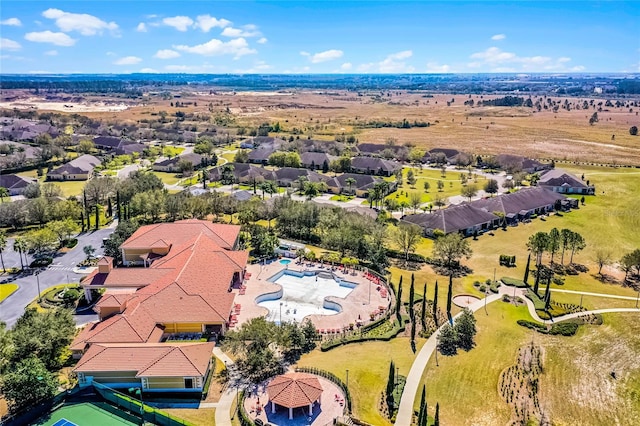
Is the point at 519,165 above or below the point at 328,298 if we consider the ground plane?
above

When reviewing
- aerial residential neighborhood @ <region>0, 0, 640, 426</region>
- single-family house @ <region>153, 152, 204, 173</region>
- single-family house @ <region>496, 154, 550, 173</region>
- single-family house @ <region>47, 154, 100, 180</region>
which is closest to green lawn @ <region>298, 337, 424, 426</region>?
aerial residential neighborhood @ <region>0, 0, 640, 426</region>

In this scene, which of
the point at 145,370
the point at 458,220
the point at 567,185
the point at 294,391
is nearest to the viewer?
the point at 294,391

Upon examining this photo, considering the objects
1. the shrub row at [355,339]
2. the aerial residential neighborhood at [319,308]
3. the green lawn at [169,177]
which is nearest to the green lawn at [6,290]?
the aerial residential neighborhood at [319,308]

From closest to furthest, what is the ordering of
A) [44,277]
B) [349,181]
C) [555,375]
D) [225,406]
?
[225,406]
[555,375]
[44,277]
[349,181]

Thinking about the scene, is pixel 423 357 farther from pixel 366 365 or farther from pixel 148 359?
pixel 148 359

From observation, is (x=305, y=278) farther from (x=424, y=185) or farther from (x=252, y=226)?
(x=424, y=185)

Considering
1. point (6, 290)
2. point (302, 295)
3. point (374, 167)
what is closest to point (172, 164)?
point (374, 167)

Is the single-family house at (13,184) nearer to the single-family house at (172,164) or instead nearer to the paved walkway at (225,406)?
the single-family house at (172,164)
